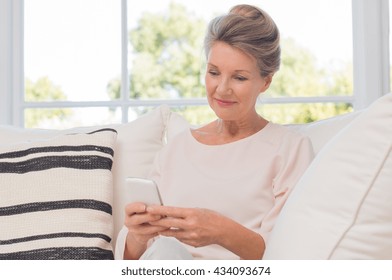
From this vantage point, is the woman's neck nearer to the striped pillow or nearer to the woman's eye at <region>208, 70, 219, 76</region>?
the woman's eye at <region>208, 70, 219, 76</region>

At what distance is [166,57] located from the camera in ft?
10.5

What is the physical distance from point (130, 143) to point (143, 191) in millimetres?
664

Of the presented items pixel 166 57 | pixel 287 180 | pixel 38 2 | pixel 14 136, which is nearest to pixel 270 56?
pixel 287 180

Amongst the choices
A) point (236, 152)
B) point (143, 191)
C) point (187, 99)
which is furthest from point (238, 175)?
point (187, 99)

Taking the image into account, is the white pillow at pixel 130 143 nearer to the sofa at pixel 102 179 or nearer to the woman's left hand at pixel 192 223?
the sofa at pixel 102 179

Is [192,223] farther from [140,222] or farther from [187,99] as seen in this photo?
[187,99]

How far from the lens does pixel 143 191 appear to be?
1.68 m

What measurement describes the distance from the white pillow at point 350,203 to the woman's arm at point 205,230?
1.24 ft

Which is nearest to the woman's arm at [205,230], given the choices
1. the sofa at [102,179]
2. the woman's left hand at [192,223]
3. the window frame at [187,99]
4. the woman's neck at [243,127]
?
the woman's left hand at [192,223]

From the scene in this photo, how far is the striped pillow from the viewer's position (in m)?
2.07

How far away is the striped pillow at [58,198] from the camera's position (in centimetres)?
207

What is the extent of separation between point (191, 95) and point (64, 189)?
1.17 metres

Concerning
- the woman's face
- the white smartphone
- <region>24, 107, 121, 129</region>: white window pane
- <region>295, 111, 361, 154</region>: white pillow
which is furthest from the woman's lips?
<region>24, 107, 121, 129</region>: white window pane

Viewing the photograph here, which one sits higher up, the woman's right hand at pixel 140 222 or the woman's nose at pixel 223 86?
the woman's nose at pixel 223 86
